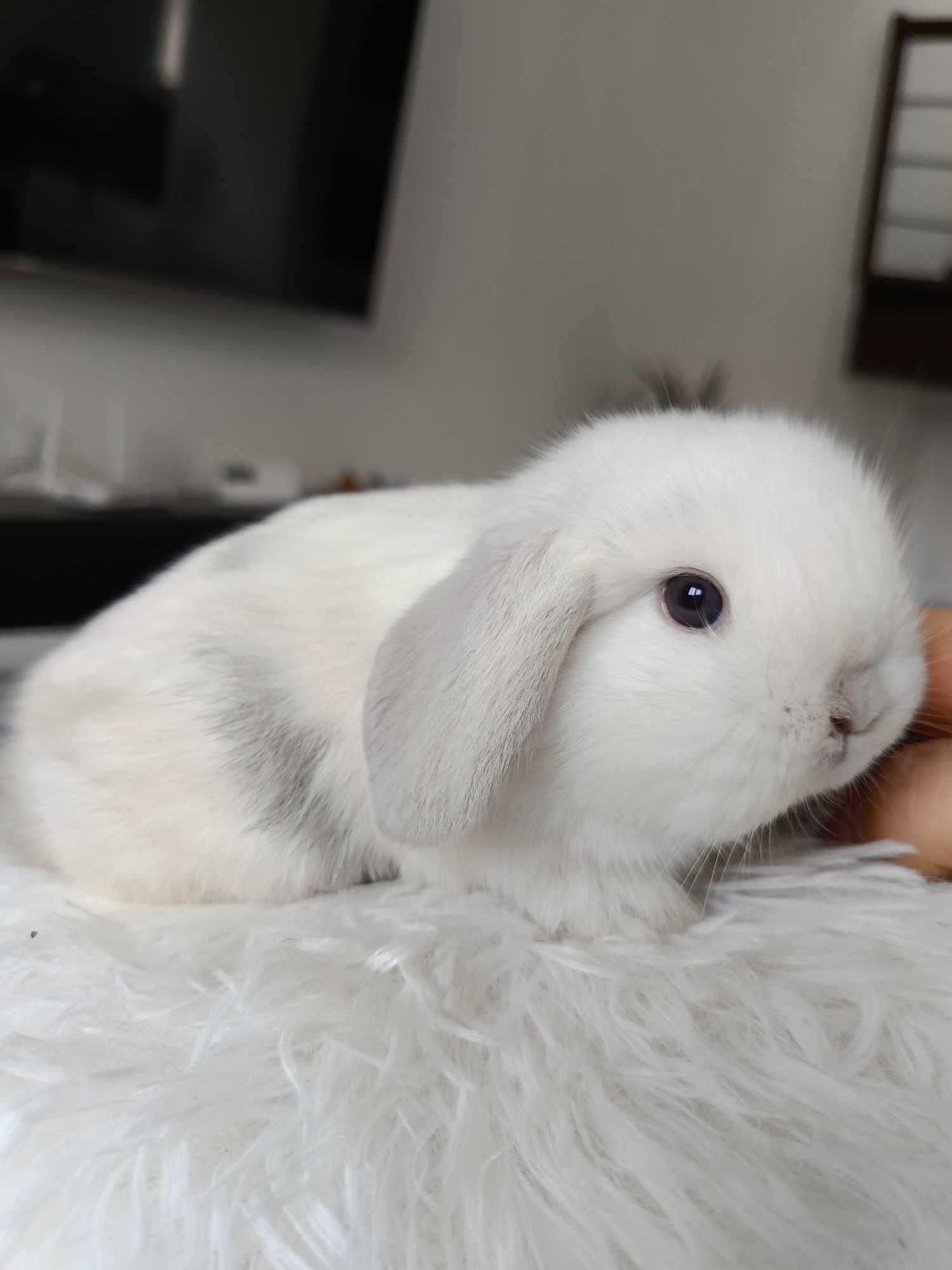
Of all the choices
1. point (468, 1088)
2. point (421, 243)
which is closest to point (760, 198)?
point (421, 243)

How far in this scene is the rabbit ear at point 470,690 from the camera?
0.54 m

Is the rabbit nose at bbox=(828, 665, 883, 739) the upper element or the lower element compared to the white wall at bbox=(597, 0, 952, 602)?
lower

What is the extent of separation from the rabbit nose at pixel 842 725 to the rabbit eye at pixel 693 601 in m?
0.08

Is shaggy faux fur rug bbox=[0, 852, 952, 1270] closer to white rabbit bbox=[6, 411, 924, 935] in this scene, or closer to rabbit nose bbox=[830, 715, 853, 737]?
white rabbit bbox=[6, 411, 924, 935]

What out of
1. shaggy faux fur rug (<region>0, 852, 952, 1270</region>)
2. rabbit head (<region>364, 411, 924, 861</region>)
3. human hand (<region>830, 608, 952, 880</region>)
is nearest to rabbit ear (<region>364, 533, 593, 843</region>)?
rabbit head (<region>364, 411, 924, 861</region>)

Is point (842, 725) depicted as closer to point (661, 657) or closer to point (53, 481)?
point (661, 657)

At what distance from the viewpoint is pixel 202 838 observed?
0.65 metres

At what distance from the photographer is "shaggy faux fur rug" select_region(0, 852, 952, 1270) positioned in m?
0.40

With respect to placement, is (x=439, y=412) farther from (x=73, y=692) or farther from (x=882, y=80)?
(x=73, y=692)

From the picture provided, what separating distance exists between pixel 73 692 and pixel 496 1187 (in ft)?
1.48

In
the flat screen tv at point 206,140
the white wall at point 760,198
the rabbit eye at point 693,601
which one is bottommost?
the rabbit eye at point 693,601

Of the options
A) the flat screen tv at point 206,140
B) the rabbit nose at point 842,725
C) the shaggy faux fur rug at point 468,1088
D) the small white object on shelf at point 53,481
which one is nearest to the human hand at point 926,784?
the shaggy faux fur rug at point 468,1088

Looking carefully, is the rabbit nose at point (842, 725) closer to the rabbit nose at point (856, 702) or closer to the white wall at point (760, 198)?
the rabbit nose at point (856, 702)

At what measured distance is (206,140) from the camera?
7.23ft
